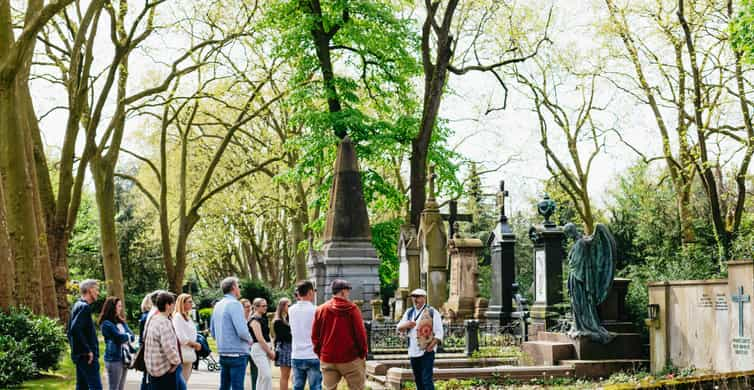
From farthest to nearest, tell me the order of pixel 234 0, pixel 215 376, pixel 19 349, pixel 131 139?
1. pixel 131 139
2. pixel 234 0
3. pixel 215 376
4. pixel 19 349

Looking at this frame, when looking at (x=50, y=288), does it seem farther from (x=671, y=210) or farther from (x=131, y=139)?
(x=131, y=139)

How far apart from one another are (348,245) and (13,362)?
Result: 8550 millimetres

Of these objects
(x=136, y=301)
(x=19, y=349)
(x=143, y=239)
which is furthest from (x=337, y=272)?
(x=143, y=239)

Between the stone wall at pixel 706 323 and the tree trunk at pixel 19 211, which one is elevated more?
the tree trunk at pixel 19 211

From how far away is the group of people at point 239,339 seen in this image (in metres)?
8.20

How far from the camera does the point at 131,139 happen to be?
4066 cm

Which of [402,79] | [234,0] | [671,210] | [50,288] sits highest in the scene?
[234,0]

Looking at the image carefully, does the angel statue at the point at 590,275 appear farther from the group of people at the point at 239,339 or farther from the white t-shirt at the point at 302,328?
the white t-shirt at the point at 302,328

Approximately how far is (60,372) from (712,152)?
20794 mm

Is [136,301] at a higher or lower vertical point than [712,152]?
lower

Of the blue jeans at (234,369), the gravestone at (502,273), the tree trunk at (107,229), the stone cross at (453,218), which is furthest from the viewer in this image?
the stone cross at (453,218)

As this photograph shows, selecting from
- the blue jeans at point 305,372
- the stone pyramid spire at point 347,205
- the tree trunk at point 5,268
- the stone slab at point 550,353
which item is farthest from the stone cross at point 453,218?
the blue jeans at point 305,372

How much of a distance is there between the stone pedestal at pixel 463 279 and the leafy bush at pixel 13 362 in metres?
13.3

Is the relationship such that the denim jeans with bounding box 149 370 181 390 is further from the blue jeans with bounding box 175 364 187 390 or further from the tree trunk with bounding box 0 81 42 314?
the tree trunk with bounding box 0 81 42 314
